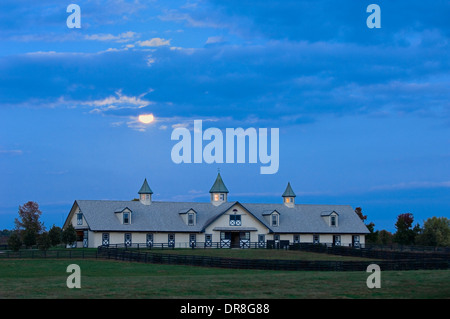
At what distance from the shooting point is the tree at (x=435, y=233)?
9331 cm

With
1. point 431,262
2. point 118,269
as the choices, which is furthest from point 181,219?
point 431,262

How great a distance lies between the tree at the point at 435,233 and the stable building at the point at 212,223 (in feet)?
36.9

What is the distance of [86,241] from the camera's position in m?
75.3

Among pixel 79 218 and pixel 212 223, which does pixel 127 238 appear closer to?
pixel 79 218

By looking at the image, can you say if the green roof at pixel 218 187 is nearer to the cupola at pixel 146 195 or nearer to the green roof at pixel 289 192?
the cupola at pixel 146 195

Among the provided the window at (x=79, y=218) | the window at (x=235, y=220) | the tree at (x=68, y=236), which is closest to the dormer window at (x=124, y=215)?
the window at (x=79, y=218)

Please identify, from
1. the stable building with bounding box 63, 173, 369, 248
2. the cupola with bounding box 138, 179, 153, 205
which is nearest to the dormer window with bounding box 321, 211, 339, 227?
the stable building with bounding box 63, 173, 369, 248

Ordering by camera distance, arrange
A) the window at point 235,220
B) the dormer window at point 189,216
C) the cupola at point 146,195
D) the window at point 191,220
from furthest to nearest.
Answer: the cupola at point 146,195, the window at point 235,220, the window at point 191,220, the dormer window at point 189,216

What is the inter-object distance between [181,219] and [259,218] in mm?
10903

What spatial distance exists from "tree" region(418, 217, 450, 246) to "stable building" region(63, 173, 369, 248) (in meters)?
11.2

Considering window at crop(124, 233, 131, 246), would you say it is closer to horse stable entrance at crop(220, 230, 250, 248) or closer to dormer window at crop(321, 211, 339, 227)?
horse stable entrance at crop(220, 230, 250, 248)
